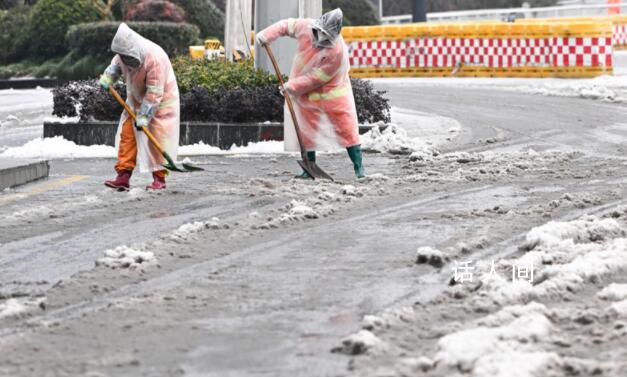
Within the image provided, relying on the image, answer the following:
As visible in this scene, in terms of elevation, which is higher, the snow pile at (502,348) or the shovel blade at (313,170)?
the snow pile at (502,348)

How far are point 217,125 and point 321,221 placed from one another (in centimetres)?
641

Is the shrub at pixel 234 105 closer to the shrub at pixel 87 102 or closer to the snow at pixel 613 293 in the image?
the shrub at pixel 87 102

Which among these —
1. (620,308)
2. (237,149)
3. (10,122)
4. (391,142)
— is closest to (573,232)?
(620,308)

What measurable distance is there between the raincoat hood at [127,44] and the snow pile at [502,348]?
6.11m

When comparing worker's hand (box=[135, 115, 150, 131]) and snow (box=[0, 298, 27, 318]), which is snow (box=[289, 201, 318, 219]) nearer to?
worker's hand (box=[135, 115, 150, 131])

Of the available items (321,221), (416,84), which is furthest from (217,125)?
(416,84)

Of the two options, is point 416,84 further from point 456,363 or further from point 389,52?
point 456,363

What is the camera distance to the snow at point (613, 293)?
6926 mm

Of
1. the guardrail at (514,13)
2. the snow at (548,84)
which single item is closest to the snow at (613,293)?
the snow at (548,84)

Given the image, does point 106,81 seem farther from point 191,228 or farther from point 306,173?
point 191,228

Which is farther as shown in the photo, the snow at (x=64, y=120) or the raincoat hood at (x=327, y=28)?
the snow at (x=64, y=120)

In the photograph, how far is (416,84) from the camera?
29000 mm

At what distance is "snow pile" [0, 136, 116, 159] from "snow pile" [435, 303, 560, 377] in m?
9.92

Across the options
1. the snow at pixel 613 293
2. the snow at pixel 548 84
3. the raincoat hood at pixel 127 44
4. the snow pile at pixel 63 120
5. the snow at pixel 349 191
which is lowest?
the snow at pixel 548 84
